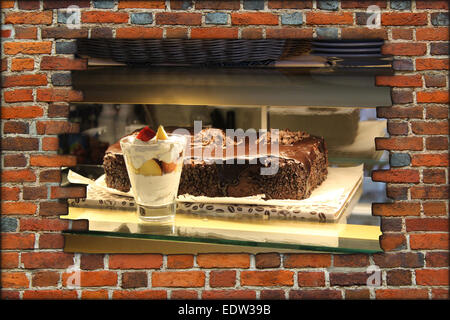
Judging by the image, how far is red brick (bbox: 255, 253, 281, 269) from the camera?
183 cm

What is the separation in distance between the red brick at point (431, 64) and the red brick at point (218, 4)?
2.11ft

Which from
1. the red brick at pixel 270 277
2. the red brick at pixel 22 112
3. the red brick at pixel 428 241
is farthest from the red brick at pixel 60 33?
the red brick at pixel 428 241

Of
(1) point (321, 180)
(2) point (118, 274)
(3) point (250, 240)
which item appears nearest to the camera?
(3) point (250, 240)

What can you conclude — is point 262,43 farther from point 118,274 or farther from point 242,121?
point 118,274

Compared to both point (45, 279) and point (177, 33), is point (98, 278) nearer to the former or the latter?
point (45, 279)

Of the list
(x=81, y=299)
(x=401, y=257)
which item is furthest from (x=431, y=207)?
(x=81, y=299)

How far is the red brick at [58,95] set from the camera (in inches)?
72.9

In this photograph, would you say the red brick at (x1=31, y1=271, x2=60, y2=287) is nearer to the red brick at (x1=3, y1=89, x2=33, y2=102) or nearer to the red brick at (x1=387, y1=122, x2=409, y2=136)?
the red brick at (x1=3, y1=89, x2=33, y2=102)

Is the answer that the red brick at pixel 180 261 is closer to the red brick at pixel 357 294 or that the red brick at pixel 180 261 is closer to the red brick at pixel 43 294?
the red brick at pixel 43 294

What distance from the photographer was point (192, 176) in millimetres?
1876

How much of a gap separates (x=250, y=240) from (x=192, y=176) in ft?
1.05

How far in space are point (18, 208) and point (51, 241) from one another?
0.53ft

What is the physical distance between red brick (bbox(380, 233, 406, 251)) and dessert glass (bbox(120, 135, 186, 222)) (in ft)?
2.37
